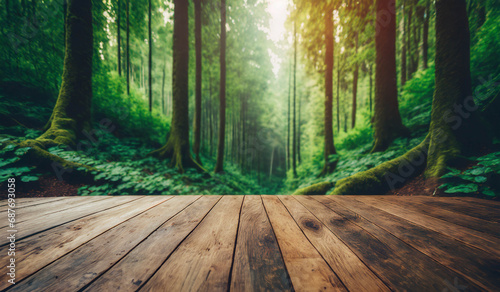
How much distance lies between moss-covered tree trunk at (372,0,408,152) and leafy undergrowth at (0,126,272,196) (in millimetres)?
4474

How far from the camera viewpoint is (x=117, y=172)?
3174mm

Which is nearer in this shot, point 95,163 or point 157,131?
point 95,163

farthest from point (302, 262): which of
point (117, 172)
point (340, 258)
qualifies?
point (117, 172)

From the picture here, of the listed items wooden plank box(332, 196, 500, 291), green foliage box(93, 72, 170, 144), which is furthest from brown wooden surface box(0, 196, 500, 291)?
green foliage box(93, 72, 170, 144)

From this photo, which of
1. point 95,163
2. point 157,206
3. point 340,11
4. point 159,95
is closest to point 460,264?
point 157,206

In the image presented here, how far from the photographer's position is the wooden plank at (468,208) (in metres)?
1.25

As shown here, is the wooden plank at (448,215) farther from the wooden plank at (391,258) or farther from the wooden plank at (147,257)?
the wooden plank at (147,257)

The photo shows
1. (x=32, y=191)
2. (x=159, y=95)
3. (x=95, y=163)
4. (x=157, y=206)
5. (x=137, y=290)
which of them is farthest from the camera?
(x=159, y=95)

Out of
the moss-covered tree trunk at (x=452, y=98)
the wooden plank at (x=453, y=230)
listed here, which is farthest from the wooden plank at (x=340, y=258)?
the moss-covered tree trunk at (x=452, y=98)

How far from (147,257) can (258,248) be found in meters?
0.57

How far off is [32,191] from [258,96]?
44.4 ft

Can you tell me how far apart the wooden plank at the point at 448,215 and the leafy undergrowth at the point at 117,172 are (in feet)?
12.1

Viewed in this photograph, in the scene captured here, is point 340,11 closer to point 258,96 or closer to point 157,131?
point 157,131

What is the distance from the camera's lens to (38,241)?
37.8 inches
